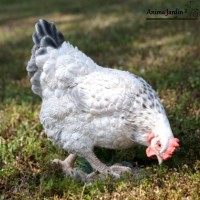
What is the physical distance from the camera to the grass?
12.0 feet

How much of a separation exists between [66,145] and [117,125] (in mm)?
496

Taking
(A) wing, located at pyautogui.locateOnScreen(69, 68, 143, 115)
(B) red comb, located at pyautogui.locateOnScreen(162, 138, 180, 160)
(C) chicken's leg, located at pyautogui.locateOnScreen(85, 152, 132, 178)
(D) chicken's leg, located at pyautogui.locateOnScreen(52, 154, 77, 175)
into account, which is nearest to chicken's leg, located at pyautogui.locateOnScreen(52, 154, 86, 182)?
(D) chicken's leg, located at pyautogui.locateOnScreen(52, 154, 77, 175)

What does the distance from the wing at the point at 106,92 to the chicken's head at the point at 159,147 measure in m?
0.29

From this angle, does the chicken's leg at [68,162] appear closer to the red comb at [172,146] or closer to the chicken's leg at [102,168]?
the chicken's leg at [102,168]

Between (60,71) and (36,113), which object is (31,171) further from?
(36,113)

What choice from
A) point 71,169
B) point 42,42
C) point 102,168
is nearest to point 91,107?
point 102,168

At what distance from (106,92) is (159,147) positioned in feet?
1.92

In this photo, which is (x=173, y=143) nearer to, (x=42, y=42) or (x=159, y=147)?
(x=159, y=147)

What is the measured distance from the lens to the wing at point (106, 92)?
3.61 m

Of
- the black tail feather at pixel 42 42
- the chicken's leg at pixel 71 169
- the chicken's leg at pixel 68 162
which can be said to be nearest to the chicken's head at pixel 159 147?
the chicken's leg at pixel 71 169

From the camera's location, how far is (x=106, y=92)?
3656 millimetres

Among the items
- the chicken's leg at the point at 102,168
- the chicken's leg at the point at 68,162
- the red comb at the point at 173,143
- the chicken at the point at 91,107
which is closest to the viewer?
the red comb at the point at 173,143

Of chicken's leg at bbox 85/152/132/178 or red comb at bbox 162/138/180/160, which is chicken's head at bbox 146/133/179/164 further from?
chicken's leg at bbox 85/152/132/178

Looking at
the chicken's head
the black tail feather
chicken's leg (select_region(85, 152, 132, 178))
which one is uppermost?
the black tail feather
